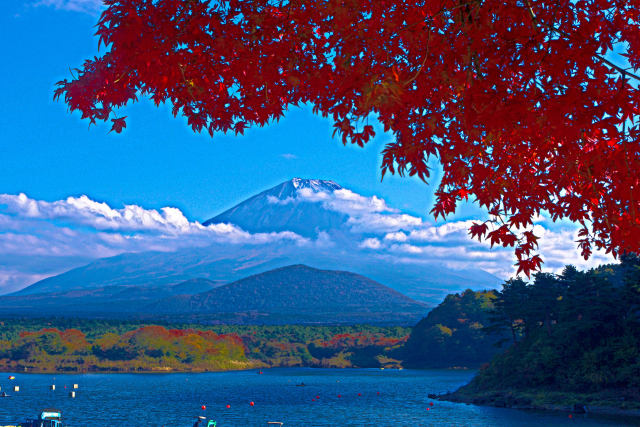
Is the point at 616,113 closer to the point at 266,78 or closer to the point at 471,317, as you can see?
the point at 266,78

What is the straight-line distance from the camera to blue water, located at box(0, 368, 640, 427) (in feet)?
148

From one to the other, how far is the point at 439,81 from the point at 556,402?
133 ft

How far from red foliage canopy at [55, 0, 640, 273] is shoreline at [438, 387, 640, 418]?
113ft

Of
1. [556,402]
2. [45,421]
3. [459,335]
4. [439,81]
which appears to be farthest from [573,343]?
[459,335]

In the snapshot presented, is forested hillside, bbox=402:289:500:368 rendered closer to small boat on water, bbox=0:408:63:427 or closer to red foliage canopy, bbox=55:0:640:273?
small boat on water, bbox=0:408:63:427

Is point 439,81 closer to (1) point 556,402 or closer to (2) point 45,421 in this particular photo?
(2) point 45,421

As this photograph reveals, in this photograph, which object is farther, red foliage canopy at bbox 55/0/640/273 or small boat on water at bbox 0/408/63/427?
small boat on water at bbox 0/408/63/427

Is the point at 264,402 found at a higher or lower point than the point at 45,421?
lower

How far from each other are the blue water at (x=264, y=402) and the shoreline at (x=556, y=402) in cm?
73

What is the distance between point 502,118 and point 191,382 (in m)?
86.2

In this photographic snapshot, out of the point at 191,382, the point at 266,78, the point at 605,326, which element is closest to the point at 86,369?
the point at 191,382

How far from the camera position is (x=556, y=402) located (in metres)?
41.2

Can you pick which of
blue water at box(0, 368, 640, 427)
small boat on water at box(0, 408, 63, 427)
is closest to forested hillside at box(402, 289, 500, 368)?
blue water at box(0, 368, 640, 427)

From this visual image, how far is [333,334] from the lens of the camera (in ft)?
429
